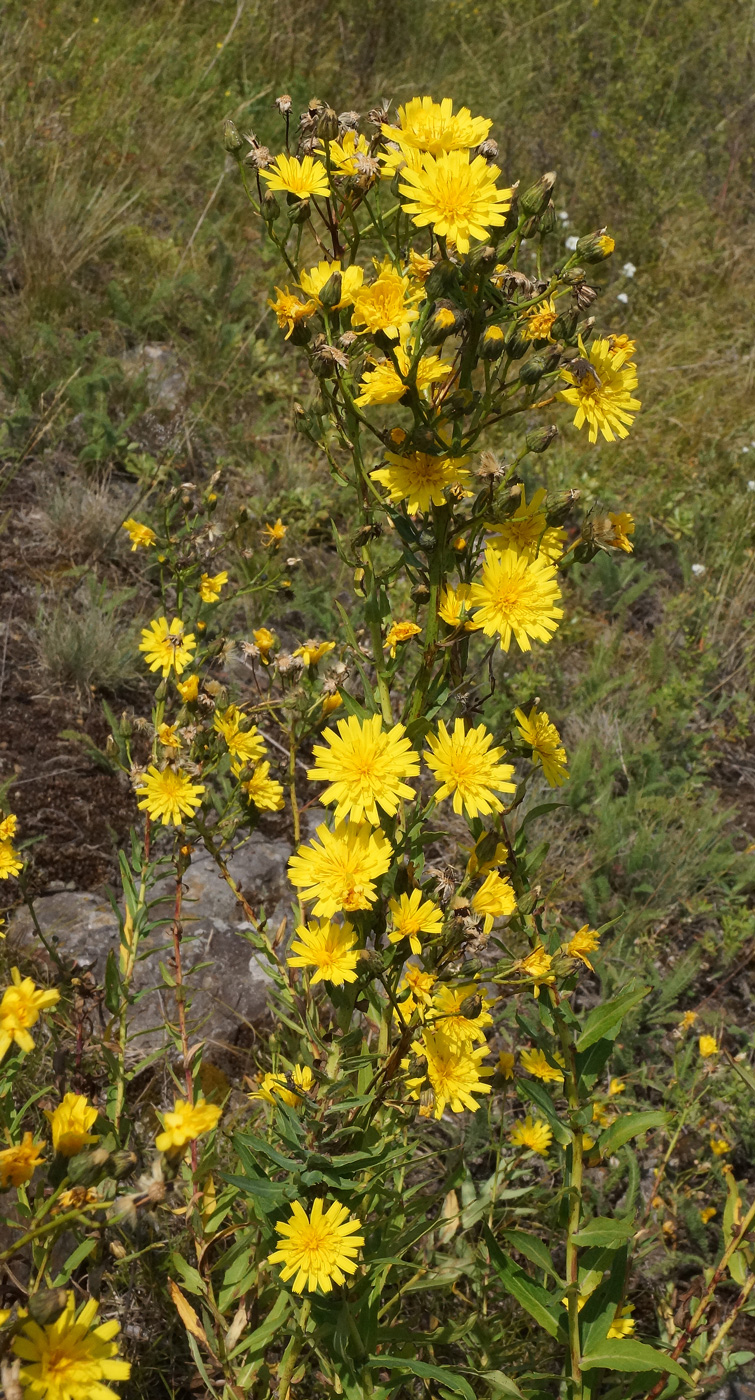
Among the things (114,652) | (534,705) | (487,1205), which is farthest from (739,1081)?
(114,652)

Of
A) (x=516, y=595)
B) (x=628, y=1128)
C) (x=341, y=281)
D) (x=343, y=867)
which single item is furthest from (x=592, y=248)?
(x=628, y=1128)

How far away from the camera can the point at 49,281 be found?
406 centimetres

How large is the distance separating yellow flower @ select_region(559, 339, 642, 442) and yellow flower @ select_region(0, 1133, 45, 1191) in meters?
1.15

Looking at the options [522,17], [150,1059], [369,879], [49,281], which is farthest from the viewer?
[522,17]

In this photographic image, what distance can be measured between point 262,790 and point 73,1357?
3.15 ft

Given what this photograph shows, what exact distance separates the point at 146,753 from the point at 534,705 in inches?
65.4

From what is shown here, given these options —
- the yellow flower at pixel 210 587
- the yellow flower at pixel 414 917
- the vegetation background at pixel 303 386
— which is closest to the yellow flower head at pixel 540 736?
the yellow flower at pixel 414 917

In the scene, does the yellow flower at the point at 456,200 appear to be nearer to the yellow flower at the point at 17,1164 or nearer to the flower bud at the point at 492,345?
the flower bud at the point at 492,345

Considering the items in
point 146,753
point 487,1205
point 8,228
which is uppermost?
point 8,228

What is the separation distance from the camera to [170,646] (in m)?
2.08

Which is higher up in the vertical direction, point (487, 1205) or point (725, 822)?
point (725, 822)

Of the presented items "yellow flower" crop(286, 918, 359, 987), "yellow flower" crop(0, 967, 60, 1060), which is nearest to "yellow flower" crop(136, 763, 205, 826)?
"yellow flower" crop(286, 918, 359, 987)

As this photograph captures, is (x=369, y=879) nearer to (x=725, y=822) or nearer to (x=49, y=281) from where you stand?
(x=725, y=822)

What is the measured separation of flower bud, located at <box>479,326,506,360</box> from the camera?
124 centimetres
